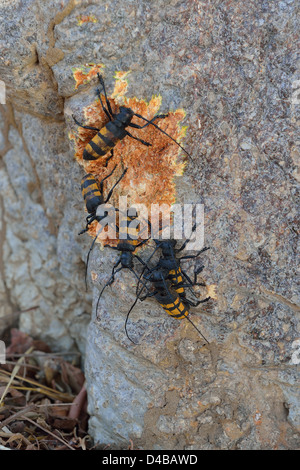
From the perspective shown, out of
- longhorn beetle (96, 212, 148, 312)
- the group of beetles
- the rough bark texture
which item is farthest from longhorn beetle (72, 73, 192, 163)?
longhorn beetle (96, 212, 148, 312)

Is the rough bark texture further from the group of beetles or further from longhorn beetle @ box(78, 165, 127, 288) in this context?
longhorn beetle @ box(78, 165, 127, 288)

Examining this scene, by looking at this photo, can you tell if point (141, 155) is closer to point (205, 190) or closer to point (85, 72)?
point (205, 190)

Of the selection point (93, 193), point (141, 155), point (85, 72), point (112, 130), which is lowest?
point (93, 193)

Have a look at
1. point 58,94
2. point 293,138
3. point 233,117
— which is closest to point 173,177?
point 233,117

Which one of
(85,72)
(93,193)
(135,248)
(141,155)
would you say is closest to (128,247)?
(135,248)

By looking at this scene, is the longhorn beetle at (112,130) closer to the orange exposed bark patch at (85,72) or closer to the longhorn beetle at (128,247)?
the orange exposed bark patch at (85,72)

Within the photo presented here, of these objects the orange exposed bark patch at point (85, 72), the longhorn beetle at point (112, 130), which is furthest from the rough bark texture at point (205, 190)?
the longhorn beetle at point (112, 130)
